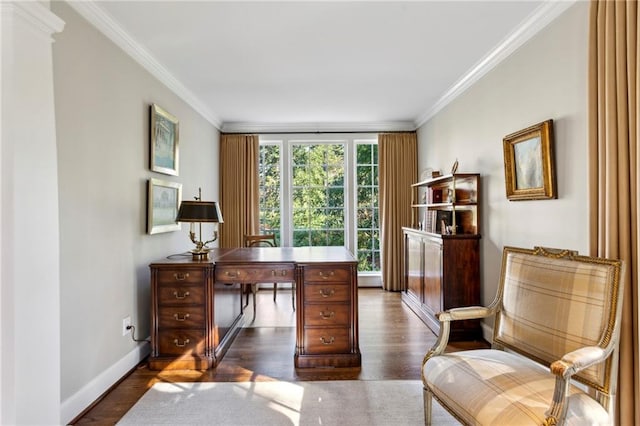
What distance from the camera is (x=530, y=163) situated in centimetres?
257

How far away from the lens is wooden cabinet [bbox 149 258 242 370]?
268 centimetres

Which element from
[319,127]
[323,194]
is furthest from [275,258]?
[319,127]

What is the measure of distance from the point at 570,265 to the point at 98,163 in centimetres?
288

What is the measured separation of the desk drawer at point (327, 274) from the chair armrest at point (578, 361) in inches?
61.2

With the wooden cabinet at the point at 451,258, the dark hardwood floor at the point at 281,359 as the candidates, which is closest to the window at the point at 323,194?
the wooden cabinet at the point at 451,258

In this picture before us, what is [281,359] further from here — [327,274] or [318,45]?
[318,45]

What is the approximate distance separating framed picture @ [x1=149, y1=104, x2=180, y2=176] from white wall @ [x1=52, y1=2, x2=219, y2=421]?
7cm

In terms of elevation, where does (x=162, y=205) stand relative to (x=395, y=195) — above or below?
below

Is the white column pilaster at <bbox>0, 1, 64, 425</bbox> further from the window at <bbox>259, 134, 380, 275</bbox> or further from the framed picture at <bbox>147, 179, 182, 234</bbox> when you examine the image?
the window at <bbox>259, 134, 380, 275</bbox>

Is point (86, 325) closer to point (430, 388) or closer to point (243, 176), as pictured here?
point (430, 388)

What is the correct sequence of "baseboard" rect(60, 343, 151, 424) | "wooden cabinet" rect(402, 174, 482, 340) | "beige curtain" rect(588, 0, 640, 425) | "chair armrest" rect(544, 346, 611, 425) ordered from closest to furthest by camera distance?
"chair armrest" rect(544, 346, 611, 425), "beige curtain" rect(588, 0, 640, 425), "baseboard" rect(60, 343, 151, 424), "wooden cabinet" rect(402, 174, 482, 340)

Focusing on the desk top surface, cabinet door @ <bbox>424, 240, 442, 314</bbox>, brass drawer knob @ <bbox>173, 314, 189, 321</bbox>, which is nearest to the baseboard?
brass drawer knob @ <bbox>173, 314, 189, 321</bbox>

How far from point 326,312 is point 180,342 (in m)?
1.19

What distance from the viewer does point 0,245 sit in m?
1.46
